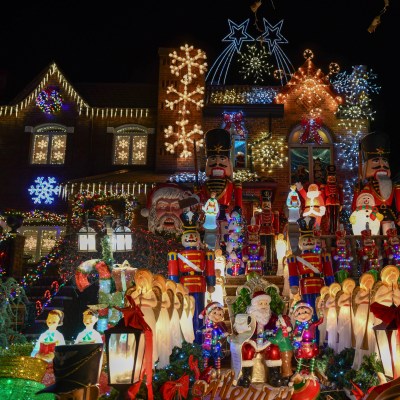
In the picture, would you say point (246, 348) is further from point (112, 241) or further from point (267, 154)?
point (267, 154)

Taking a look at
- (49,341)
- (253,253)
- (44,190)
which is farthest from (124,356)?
→ (44,190)

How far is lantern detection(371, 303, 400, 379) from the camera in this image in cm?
486

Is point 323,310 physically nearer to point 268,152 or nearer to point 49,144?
point 268,152

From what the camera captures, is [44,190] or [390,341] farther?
[44,190]

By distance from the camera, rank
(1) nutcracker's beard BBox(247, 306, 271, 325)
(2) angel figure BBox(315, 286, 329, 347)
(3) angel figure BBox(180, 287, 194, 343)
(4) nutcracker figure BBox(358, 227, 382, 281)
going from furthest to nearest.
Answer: (4) nutcracker figure BBox(358, 227, 382, 281)
(2) angel figure BBox(315, 286, 329, 347)
(3) angel figure BBox(180, 287, 194, 343)
(1) nutcracker's beard BBox(247, 306, 271, 325)

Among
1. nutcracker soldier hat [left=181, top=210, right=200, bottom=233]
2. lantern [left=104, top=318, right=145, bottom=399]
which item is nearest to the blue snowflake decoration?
nutcracker soldier hat [left=181, top=210, right=200, bottom=233]

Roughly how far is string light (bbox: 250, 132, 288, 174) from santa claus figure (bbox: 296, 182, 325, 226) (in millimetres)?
4349

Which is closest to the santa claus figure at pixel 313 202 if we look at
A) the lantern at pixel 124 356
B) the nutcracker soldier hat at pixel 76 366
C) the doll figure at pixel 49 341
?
the doll figure at pixel 49 341

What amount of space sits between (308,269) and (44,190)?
39.2 ft

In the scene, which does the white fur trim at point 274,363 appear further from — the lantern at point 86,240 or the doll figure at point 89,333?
the lantern at point 86,240

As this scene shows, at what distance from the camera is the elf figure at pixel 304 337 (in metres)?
7.78

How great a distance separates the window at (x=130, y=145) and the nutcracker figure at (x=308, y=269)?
10.1 metres

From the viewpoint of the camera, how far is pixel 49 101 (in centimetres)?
1984

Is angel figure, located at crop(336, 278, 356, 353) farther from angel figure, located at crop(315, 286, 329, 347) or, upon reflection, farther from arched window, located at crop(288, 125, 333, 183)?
arched window, located at crop(288, 125, 333, 183)
